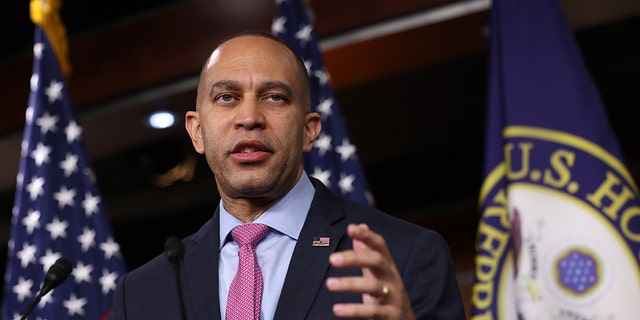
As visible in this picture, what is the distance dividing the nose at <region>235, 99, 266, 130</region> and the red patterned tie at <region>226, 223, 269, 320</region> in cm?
20

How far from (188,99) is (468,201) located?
212 cm

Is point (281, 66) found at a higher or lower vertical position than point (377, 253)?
higher

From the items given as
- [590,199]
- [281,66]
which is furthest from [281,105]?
[590,199]

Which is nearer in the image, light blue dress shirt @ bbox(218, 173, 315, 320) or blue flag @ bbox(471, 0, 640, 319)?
light blue dress shirt @ bbox(218, 173, 315, 320)

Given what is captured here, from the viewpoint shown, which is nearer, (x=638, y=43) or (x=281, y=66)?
(x=281, y=66)

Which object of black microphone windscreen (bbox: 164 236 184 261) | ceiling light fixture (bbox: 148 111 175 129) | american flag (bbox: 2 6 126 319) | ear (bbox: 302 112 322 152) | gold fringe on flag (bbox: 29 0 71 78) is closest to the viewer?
black microphone windscreen (bbox: 164 236 184 261)

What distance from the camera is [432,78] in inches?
211

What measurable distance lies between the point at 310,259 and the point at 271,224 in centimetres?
14

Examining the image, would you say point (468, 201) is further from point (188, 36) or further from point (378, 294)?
point (378, 294)


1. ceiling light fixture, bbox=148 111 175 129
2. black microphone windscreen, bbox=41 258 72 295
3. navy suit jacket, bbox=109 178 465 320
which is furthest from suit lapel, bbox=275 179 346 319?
ceiling light fixture, bbox=148 111 175 129

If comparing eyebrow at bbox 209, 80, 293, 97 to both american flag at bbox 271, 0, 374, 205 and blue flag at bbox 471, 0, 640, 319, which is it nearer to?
blue flag at bbox 471, 0, 640, 319

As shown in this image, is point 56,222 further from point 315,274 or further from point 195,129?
point 315,274

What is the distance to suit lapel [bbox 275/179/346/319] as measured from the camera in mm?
1694

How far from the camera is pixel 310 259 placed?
5.79ft
